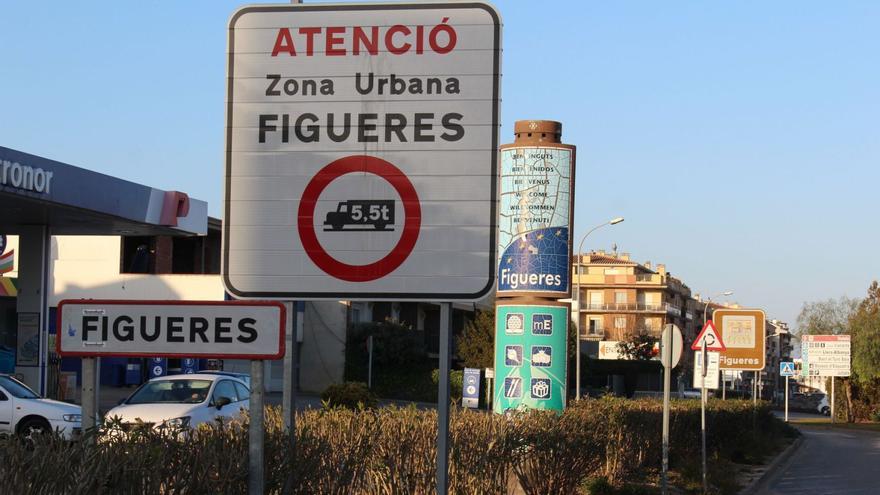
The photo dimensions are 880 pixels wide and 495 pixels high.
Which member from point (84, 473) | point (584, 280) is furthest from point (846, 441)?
point (584, 280)

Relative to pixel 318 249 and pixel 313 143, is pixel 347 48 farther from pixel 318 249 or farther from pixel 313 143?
pixel 318 249

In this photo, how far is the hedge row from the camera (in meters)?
4.63

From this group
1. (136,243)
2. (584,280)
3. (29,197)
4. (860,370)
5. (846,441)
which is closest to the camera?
(29,197)

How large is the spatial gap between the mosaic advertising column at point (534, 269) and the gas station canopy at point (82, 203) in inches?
357

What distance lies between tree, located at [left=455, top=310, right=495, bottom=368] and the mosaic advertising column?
2746 cm

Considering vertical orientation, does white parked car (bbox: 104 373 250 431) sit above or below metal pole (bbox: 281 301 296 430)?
below

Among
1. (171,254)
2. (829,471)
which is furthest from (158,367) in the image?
(829,471)

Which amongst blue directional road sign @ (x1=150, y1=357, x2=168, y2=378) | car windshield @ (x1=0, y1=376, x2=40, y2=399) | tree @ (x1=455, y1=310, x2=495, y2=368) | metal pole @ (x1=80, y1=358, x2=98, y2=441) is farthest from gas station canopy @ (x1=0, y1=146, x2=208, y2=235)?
tree @ (x1=455, y1=310, x2=495, y2=368)

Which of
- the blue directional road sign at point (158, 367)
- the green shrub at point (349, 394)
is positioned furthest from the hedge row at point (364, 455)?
the blue directional road sign at point (158, 367)

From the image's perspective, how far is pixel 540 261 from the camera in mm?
23688

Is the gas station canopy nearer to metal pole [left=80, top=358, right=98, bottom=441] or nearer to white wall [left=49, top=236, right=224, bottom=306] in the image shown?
white wall [left=49, top=236, right=224, bottom=306]

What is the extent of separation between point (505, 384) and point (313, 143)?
1942 cm

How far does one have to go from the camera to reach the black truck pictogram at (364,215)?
3.98m

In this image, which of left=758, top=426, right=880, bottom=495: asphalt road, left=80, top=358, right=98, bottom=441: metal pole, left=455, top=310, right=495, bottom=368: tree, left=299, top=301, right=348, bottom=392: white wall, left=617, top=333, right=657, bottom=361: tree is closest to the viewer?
left=80, top=358, right=98, bottom=441: metal pole
